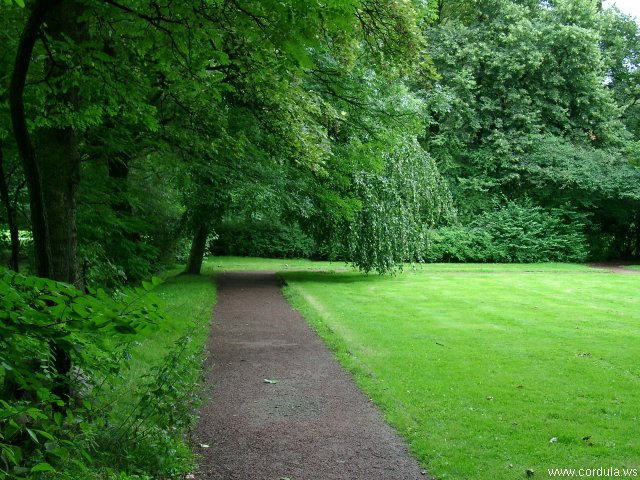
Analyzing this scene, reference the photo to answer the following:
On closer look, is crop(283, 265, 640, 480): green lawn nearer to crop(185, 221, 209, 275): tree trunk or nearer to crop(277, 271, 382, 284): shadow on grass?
crop(277, 271, 382, 284): shadow on grass

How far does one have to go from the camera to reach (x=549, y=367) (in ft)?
25.4

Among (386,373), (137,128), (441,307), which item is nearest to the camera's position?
(386,373)

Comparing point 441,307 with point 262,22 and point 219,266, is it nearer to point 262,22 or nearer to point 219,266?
point 262,22

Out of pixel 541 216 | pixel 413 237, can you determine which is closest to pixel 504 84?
pixel 541 216

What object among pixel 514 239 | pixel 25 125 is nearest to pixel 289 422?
pixel 25 125

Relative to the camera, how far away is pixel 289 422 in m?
5.57

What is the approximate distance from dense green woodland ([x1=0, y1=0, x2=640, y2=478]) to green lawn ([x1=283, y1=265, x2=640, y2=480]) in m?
2.82

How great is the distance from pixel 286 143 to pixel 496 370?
172 inches

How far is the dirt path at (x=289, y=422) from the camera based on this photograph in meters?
4.51

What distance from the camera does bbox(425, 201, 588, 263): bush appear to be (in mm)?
29922

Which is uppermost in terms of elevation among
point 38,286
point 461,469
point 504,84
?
point 504,84

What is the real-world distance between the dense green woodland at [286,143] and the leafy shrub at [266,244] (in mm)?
102

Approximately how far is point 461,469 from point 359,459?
762 millimetres

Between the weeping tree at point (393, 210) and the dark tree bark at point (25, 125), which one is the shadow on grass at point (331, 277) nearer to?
the weeping tree at point (393, 210)
